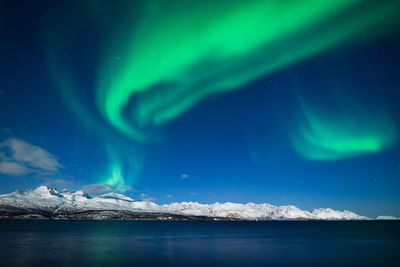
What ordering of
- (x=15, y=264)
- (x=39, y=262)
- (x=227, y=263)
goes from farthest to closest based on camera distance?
(x=227, y=263), (x=39, y=262), (x=15, y=264)

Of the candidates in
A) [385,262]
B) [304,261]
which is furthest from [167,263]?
[385,262]

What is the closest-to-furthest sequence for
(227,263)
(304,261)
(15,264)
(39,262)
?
1. (15,264)
2. (39,262)
3. (227,263)
4. (304,261)

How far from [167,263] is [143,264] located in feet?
12.8

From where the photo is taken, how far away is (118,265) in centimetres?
4088

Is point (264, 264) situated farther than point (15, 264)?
Yes

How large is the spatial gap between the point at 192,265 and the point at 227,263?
5.57m

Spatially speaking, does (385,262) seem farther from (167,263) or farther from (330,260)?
(167,263)

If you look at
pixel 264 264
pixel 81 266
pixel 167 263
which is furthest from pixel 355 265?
pixel 81 266

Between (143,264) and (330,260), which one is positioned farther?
(330,260)

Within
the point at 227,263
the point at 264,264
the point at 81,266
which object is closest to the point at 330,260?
the point at 264,264

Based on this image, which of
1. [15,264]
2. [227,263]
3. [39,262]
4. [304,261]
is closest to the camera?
[15,264]

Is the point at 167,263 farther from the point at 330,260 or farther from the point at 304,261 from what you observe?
the point at 330,260

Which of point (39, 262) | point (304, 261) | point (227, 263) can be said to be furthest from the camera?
point (304, 261)

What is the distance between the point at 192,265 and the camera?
141 ft
